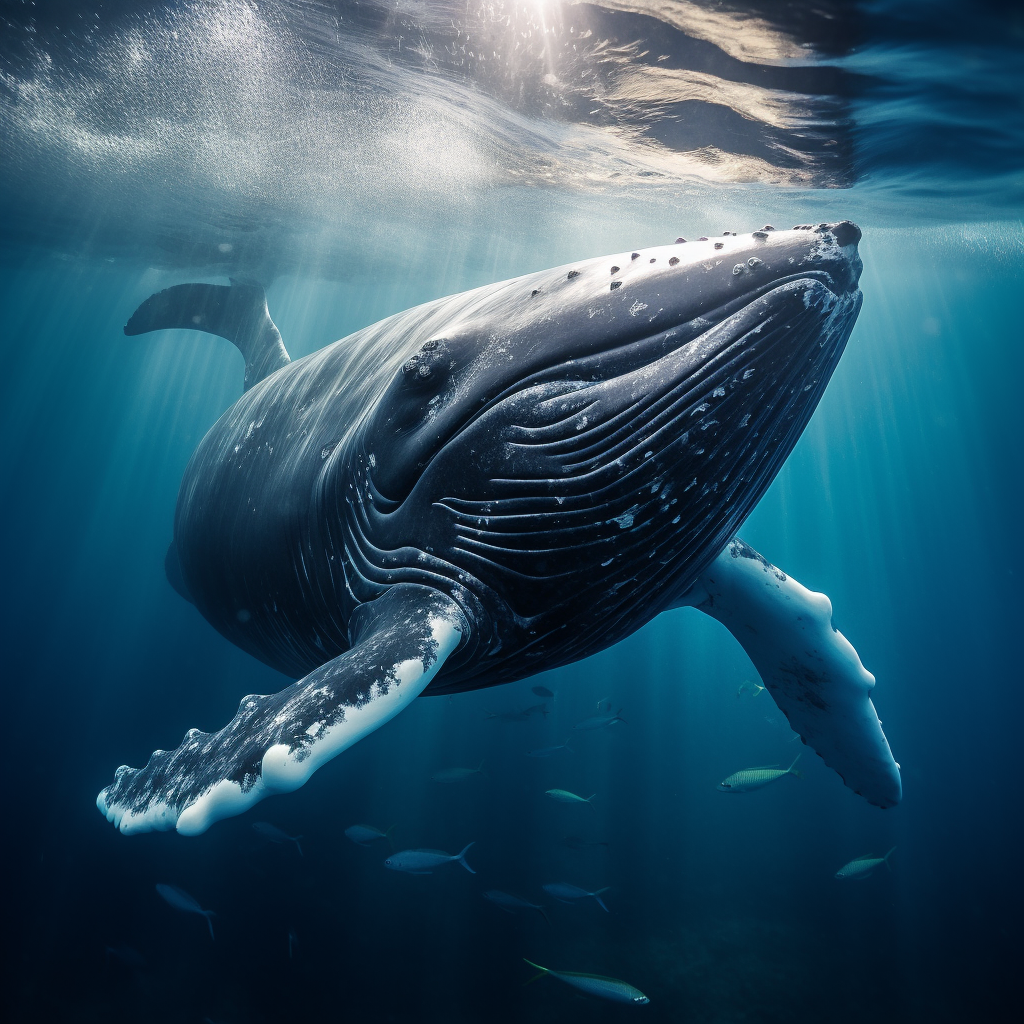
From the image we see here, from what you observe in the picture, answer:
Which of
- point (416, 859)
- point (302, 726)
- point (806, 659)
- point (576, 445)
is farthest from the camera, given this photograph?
point (416, 859)

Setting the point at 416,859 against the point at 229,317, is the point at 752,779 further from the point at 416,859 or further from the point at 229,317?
the point at 229,317

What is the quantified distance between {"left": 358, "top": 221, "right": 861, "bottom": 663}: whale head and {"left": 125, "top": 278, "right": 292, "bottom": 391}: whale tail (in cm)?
709

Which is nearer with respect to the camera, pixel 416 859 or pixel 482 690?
pixel 416 859

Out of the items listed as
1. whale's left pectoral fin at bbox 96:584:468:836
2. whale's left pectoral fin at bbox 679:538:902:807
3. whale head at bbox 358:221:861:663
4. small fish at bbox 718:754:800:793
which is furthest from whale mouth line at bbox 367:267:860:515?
small fish at bbox 718:754:800:793

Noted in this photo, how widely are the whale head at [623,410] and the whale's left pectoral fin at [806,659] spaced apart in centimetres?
163

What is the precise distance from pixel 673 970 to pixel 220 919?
468 inches

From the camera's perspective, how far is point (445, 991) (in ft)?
44.8

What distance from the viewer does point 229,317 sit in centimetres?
1050

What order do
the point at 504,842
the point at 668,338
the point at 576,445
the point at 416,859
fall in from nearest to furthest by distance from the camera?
1. the point at 668,338
2. the point at 576,445
3. the point at 416,859
4. the point at 504,842

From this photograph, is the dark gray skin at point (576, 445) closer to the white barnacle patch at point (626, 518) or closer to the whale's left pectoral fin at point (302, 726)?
the white barnacle patch at point (626, 518)

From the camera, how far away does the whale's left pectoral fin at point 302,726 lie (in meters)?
2.14

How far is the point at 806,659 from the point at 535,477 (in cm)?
327

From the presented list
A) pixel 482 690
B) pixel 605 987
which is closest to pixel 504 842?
pixel 482 690


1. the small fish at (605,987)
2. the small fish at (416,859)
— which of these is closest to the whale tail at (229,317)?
the small fish at (416,859)
